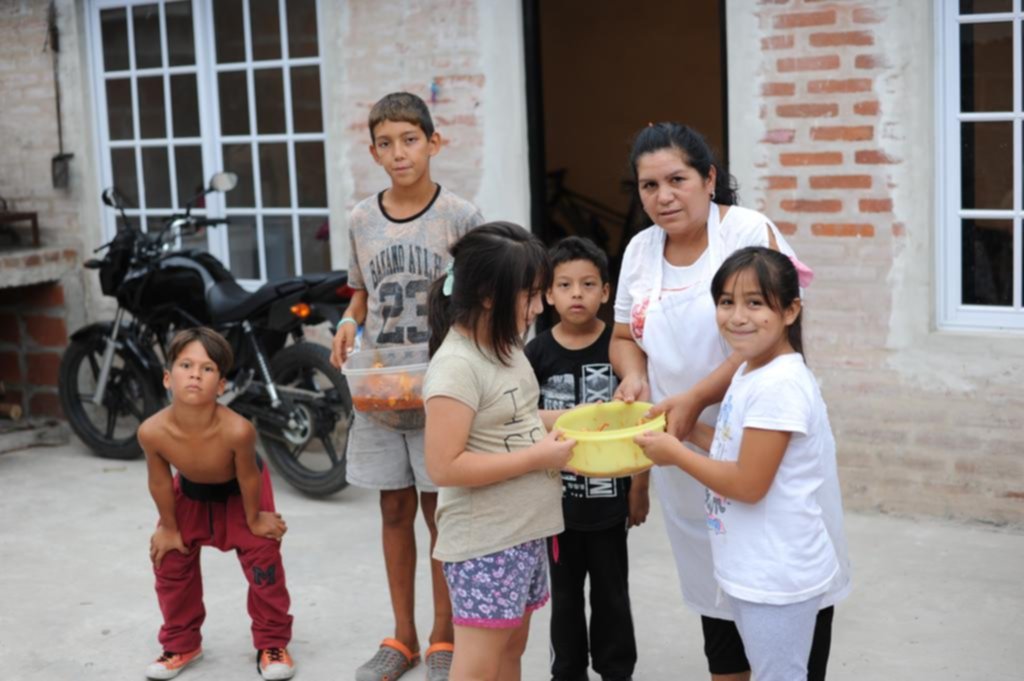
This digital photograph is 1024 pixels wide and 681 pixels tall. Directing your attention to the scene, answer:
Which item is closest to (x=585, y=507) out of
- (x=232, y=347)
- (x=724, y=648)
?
(x=724, y=648)

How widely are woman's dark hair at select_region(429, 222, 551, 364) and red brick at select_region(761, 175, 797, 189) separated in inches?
102

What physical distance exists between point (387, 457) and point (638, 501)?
0.81 meters

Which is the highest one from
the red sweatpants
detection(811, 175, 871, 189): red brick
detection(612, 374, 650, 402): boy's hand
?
detection(811, 175, 871, 189): red brick

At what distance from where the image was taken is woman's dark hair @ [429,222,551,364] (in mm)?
3201

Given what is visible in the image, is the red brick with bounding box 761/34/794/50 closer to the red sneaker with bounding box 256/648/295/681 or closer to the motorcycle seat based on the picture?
the motorcycle seat

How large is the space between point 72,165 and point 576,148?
4.58 meters

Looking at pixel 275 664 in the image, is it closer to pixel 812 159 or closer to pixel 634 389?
pixel 634 389

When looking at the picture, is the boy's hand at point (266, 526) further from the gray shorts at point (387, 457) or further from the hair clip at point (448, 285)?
the hair clip at point (448, 285)

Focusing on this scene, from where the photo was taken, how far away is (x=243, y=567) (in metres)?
4.34

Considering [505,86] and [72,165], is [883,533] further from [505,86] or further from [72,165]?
[72,165]

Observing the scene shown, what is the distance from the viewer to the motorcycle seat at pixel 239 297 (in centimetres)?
620

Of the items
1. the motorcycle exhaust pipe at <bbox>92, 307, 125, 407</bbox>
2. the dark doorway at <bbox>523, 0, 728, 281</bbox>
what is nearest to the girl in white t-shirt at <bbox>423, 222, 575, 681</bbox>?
the motorcycle exhaust pipe at <bbox>92, 307, 125, 407</bbox>

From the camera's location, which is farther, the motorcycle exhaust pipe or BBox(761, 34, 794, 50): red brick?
the motorcycle exhaust pipe

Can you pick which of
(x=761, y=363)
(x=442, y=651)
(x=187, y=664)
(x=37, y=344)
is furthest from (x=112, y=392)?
(x=761, y=363)
